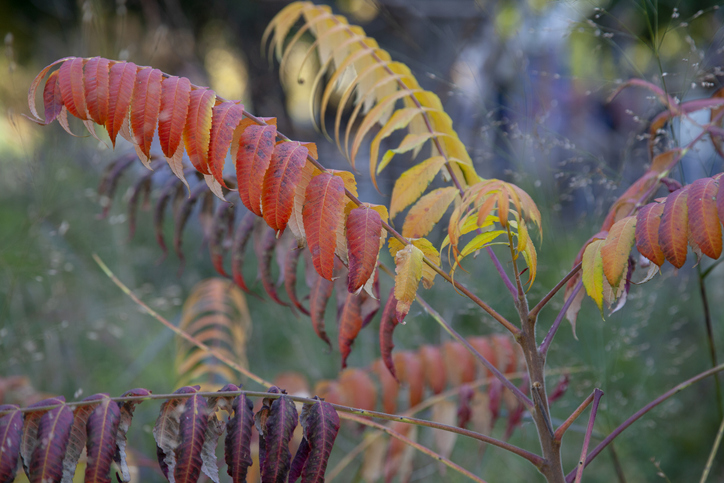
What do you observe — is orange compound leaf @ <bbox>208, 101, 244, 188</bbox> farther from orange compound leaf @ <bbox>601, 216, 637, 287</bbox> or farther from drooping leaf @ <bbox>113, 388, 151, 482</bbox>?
orange compound leaf @ <bbox>601, 216, 637, 287</bbox>

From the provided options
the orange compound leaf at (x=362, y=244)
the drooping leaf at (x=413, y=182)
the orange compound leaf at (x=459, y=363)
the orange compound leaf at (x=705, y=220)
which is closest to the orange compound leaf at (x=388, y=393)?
the orange compound leaf at (x=459, y=363)

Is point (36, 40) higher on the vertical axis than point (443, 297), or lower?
higher

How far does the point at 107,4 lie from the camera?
376 centimetres

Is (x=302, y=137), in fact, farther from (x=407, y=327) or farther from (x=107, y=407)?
(x=107, y=407)

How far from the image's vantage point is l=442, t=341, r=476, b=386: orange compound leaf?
1.19 m

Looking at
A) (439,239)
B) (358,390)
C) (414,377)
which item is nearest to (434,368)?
(414,377)

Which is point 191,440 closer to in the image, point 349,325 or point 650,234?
point 349,325

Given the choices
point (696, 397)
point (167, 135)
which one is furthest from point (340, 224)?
point (696, 397)

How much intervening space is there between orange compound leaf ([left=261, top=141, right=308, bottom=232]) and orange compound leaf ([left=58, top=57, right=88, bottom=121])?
26cm

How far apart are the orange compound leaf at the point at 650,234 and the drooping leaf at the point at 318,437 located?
1.41 ft

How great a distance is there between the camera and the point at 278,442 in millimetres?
629

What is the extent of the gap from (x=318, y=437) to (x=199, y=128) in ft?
1.37

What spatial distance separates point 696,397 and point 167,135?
2483 mm

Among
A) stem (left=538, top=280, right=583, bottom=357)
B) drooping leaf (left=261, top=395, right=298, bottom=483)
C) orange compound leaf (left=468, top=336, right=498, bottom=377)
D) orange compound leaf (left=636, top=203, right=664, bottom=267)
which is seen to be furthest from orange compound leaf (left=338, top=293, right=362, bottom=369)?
orange compound leaf (left=468, top=336, right=498, bottom=377)
